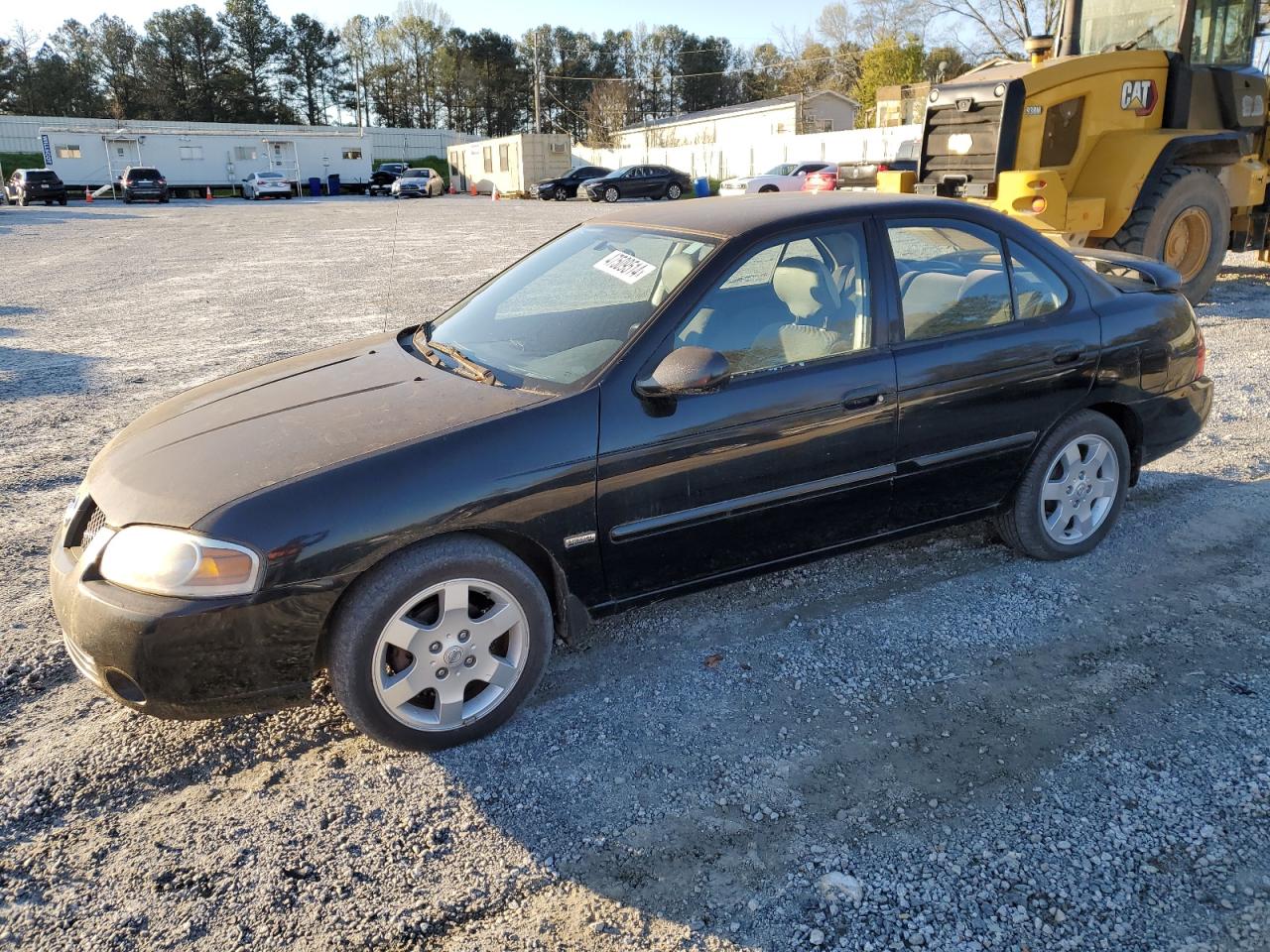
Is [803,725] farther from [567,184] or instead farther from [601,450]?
[567,184]

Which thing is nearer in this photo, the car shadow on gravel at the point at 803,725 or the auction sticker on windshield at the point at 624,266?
the car shadow on gravel at the point at 803,725

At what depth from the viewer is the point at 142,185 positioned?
41.9 metres

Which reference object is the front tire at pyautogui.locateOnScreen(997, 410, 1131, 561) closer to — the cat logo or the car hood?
the car hood

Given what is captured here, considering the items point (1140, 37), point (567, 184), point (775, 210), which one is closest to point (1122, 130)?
point (1140, 37)

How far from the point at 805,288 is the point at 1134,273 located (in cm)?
216

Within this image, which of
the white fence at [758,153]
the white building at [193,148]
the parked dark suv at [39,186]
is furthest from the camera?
the white building at [193,148]

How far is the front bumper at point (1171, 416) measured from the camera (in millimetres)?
4332

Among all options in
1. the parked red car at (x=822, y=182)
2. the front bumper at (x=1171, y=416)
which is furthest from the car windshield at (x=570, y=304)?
the parked red car at (x=822, y=182)

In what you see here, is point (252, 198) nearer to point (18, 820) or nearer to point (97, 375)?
point (97, 375)

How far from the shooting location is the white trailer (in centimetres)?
4859

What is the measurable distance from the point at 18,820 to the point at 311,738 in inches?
32.7

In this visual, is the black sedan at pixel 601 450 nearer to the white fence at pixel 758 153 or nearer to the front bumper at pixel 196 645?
the front bumper at pixel 196 645

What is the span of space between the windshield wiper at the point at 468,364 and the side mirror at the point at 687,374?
0.59m

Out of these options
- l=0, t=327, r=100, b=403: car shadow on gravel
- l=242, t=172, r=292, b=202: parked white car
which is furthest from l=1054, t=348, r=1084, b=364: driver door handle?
l=242, t=172, r=292, b=202: parked white car
